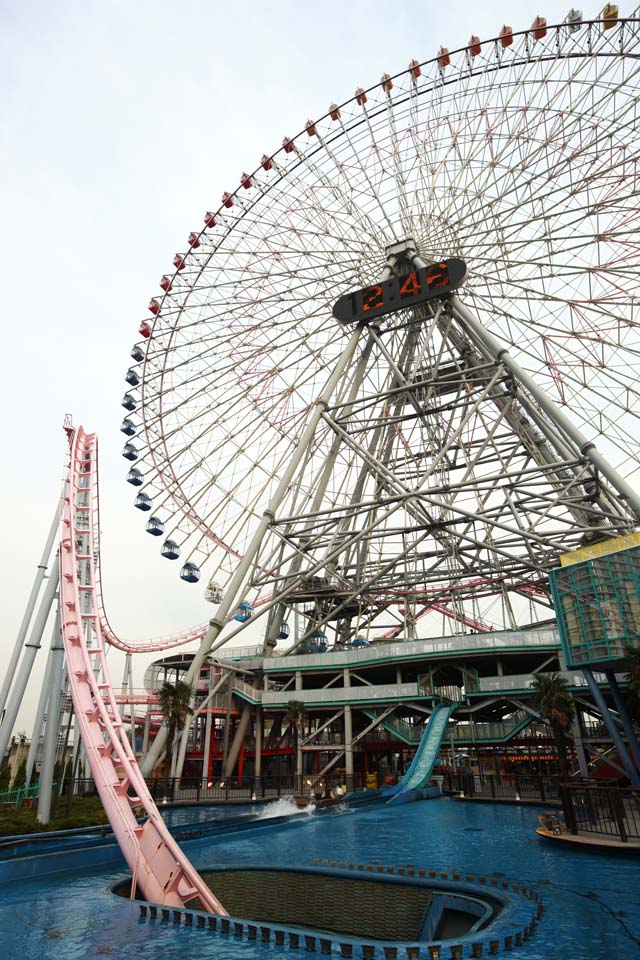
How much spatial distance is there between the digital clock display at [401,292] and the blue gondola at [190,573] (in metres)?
15.9

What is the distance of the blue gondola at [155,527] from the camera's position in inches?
1395

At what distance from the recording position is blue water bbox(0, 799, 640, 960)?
826 centimetres

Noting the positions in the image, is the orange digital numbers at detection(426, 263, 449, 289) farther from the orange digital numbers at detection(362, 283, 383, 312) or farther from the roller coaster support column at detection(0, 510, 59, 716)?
the roller coaster support column at detection(0, 510, 59, 716)

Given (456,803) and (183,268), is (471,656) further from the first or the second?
(183,268)

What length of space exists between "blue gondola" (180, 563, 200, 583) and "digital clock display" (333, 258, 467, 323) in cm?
1591

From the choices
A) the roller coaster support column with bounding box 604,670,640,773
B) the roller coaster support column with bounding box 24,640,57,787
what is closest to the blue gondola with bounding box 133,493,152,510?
the roller coaster support column with bounding box 24,640,57,787

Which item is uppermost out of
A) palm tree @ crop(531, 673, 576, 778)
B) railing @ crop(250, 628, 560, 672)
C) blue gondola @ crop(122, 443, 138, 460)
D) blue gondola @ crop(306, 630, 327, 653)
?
blue gondola @ crop(122, 443, 138, 460)

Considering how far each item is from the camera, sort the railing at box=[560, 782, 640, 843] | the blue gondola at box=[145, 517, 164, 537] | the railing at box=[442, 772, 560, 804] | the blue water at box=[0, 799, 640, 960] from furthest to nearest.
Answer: the blue gondola at box=[145, 517, 164, 537] → the railing at box=[442, 772, 560, 804] → the railing at box=[560, 782, 640, 843] → the blue water at box=[0, 799, 640, 960]

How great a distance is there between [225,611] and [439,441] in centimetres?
1822

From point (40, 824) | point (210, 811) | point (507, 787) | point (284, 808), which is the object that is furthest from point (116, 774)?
point (507, 787)

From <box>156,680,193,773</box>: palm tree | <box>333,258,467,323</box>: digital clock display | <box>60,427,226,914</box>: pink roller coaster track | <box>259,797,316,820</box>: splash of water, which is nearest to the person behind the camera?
<box>60,427,226,914</box>: pink roller coaster track

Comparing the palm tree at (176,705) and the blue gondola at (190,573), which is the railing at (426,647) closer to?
the blue gondola at (190,573)

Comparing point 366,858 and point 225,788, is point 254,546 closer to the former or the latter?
point 225,788

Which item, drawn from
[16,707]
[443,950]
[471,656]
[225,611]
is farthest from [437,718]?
[443,950]
